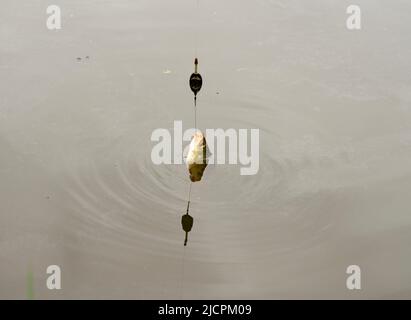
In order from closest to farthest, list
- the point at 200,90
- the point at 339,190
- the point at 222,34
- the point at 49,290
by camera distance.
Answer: the point at 49,290 → the point at 339,190 → the point at 200,90 → the point at 222,34

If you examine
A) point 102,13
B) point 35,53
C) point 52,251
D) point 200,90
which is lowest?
point 52,251

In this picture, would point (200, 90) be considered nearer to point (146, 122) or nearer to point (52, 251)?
point (146, 122)

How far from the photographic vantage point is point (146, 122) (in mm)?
1965

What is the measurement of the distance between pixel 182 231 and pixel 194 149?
10.5 inches

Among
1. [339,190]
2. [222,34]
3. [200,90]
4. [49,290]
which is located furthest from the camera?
[222,34]

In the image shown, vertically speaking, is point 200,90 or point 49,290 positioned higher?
point 200,90

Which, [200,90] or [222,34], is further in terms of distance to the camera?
[222,34]

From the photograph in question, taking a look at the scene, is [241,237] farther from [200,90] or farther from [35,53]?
[35,53]

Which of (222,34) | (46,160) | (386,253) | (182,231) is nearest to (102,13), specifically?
(222,34)

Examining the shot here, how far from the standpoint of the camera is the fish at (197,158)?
6.06 ft

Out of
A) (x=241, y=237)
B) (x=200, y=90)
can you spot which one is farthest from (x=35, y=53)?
(x=241, y=237)

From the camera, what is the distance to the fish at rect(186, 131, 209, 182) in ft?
6.06

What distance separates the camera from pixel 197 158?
6.11 feet

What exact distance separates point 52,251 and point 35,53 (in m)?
0.76
